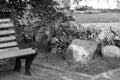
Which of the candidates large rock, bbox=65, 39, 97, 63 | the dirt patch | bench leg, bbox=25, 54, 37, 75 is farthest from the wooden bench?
large rock, bbox=65, 39, 97, 63

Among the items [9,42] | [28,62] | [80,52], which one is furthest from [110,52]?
[9,42]

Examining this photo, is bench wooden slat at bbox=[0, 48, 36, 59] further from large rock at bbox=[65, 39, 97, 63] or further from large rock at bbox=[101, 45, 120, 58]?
large rock at bbox=[101, 45, 120, 58]

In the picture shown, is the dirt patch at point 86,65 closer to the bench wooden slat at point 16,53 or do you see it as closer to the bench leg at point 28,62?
the bench leg at point 28,62

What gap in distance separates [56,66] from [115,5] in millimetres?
22294

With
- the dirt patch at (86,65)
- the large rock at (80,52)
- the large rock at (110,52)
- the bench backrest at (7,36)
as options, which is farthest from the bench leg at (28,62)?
the large rock at (110,52)

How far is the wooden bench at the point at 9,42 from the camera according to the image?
4.77m

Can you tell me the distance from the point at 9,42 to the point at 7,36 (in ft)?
0.41

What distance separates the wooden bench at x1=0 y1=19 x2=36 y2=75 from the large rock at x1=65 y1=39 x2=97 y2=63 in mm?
1267

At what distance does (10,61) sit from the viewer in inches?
254

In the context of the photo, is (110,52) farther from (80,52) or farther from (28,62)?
(28,62)

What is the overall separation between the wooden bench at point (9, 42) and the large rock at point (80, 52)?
1267 mm

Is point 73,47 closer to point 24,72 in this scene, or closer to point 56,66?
point 56,66

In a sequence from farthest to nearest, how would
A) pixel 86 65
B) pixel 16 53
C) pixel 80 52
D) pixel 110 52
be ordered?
pixel 110 52 < pixel 80 52 < pixel 86 65 < pixel 16 53

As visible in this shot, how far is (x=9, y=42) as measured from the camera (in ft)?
16.8
